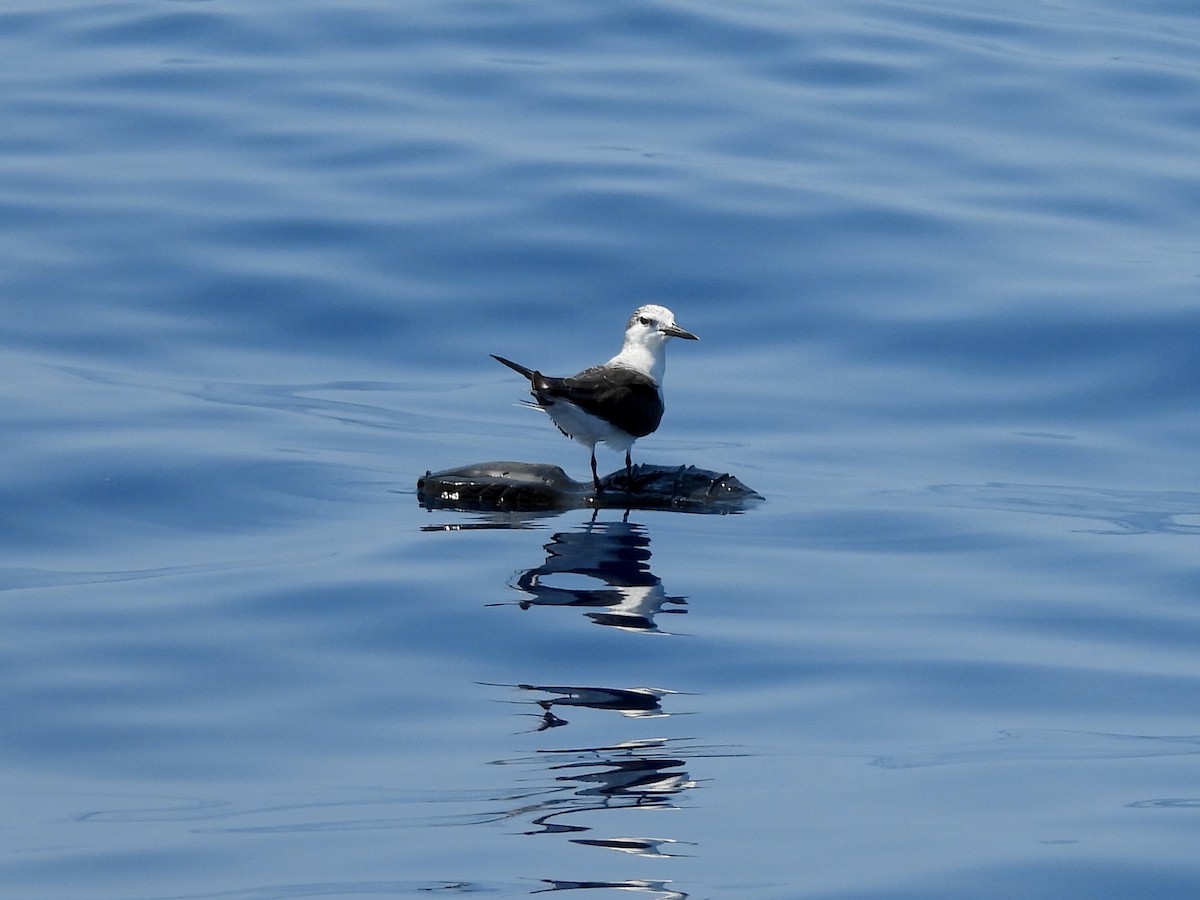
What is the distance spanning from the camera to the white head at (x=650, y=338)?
984 centimetres

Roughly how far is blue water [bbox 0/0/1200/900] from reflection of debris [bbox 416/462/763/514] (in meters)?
0.23

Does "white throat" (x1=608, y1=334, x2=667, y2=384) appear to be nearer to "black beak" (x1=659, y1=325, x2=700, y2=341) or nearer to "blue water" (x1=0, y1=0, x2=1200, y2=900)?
"black beak" (x1=659, y1=325, x2=700, y2=341)

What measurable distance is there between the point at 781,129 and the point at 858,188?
1.56 metres

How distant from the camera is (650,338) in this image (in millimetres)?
9906

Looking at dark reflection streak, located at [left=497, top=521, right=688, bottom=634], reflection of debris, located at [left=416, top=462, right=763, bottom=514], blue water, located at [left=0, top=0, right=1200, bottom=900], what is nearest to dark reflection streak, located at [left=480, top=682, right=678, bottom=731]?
blue water, located at [left=0, top=0, right=1200, bottom=900]

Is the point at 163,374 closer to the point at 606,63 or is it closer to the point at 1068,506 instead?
the point at 1068,506

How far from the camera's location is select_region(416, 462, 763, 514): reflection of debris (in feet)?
29.4

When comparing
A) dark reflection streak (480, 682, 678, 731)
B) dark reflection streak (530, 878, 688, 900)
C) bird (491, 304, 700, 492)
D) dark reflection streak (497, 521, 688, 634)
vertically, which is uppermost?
bird (491, 304, 700, 492)

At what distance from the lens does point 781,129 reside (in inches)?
632

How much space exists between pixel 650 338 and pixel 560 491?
128 centimetres

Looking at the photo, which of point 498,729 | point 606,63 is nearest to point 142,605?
point 498,729

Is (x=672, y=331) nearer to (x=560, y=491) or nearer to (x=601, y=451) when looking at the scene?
(x=601, y=451)

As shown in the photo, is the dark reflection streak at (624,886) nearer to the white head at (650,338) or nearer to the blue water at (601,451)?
the blue water at (601,451)

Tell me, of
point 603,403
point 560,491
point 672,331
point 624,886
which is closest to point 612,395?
point 603,403
